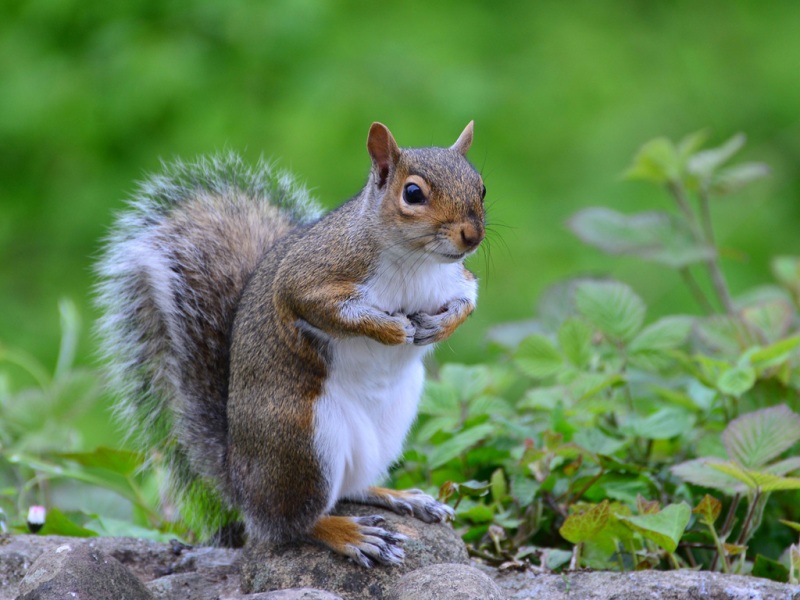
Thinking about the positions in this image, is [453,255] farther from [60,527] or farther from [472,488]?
[60,527]

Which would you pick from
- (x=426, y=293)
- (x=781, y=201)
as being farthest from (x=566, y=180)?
(x=426, y=293)

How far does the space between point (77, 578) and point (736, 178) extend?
6.11ft

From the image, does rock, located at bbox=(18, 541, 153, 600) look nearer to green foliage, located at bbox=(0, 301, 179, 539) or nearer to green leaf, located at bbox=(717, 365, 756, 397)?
green foliage, located at bbox=(0, 301, 179, 539)

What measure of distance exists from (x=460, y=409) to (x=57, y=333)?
2307 mm

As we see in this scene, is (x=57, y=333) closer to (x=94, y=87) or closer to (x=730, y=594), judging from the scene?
(x=94, y=87)

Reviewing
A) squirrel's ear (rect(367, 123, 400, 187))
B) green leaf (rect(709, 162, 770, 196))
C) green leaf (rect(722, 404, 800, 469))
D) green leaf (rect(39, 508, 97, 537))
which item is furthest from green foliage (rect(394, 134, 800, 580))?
green leaf (rect(39, 508, 97, 537))

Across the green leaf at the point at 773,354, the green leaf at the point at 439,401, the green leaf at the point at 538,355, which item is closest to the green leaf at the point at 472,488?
the green leaf at the point at 439,401

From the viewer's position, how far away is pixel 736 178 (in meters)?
2.71

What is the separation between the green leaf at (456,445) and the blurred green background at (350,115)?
171cm

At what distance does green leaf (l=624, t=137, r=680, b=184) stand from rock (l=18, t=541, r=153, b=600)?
5.19 feet

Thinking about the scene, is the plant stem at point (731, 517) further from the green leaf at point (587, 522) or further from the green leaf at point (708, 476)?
the green leaf at point (587, 522)

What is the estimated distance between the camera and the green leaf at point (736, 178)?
105 inches

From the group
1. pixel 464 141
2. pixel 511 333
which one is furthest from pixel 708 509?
pixel 511 333

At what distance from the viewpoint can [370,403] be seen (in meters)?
1.85
